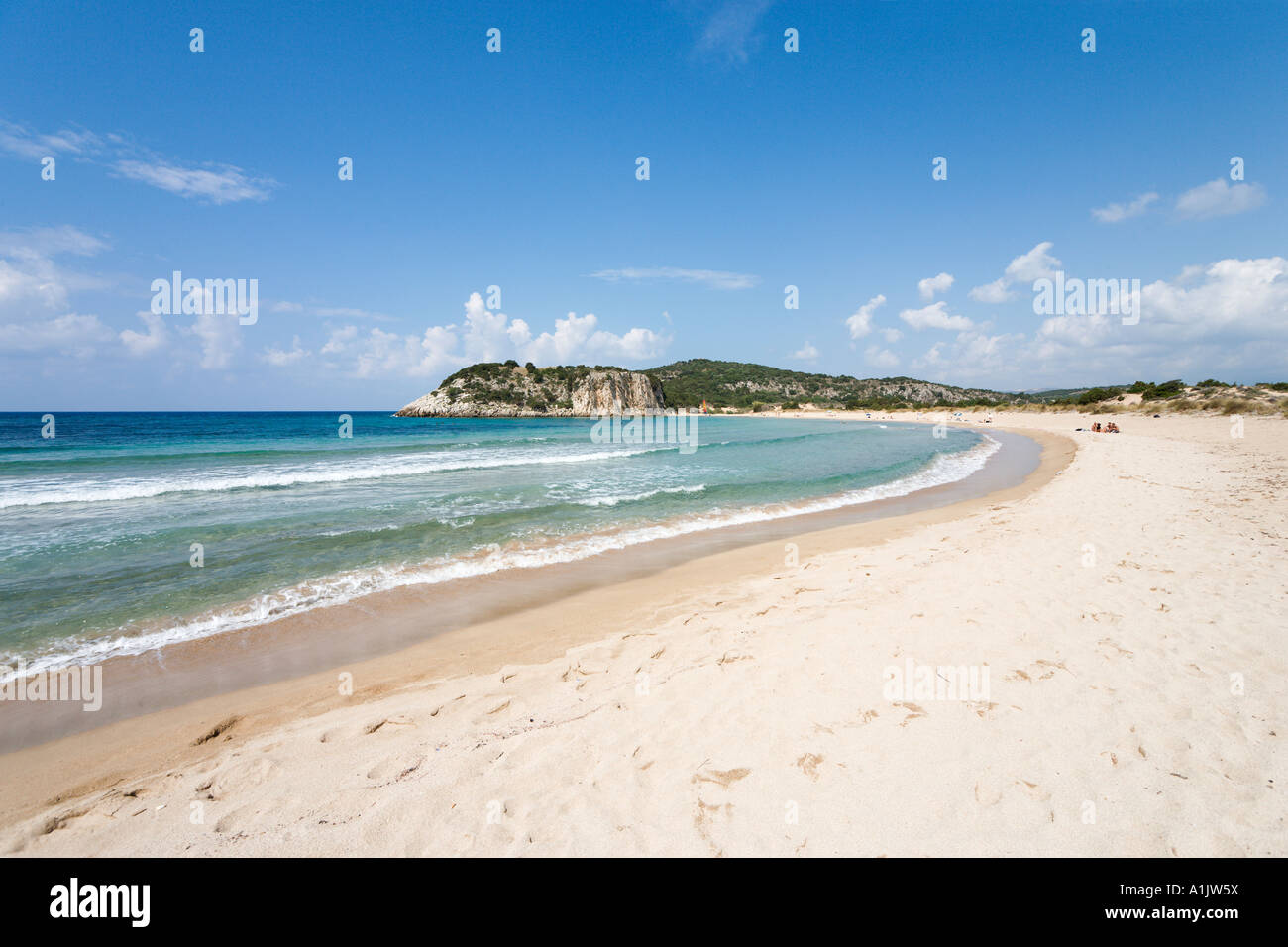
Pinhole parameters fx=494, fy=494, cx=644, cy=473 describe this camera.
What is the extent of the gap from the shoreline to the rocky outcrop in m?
119

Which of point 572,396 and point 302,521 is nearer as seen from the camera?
point 302,521

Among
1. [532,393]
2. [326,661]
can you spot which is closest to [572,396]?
[532,393]

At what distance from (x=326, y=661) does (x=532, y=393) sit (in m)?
123

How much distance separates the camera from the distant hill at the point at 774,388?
153625mm

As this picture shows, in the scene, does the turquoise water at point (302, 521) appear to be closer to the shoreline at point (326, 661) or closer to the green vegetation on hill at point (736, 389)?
the shoreline at point (326, 661)

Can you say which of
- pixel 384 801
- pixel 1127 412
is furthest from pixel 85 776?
pixel 1127 412

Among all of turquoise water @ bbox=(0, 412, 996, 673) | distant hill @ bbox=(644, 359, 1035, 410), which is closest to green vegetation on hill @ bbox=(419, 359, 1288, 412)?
distant hill @ bbox=(644, 359, 1035, 410)

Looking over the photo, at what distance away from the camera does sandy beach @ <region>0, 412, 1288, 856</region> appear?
3023mm

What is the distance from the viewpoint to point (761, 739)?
383cm

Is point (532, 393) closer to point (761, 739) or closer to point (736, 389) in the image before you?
point (736, 389)

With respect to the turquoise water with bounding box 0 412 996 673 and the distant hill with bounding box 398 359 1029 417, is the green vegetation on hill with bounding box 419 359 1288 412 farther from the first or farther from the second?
the turquoise water with bounding box 0 412 996 673

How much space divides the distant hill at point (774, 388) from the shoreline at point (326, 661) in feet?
445
